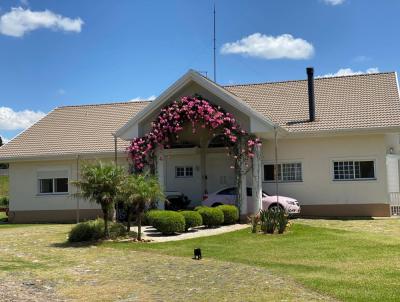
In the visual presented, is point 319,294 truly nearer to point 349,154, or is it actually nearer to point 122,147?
point 349,154

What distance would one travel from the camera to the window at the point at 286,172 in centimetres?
2488

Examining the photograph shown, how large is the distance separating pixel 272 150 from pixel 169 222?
8.47 metres

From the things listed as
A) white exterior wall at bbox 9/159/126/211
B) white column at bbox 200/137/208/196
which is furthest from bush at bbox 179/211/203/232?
white exterior wall at bbox 9/159/126/211

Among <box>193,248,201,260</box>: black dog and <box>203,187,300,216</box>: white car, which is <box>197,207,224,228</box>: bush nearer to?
<box>203,187,300,216</box>: white car

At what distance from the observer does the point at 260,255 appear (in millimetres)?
13727

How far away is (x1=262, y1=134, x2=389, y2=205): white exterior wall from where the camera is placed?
23672mm

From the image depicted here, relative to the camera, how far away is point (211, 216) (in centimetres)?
1997

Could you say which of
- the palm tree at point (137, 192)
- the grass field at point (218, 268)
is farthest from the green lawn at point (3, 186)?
the palm tree at point (137, 192)

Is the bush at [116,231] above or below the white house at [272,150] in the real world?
below

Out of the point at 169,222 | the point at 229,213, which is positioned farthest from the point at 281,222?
the point at 169,222

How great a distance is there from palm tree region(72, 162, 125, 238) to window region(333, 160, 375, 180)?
36.1 feet

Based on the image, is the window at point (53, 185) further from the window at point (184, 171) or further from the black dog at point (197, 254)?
the black dog at point (197, 254)

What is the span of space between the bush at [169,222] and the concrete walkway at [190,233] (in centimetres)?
21

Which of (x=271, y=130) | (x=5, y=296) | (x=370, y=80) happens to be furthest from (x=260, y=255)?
(x=370, y=80)
